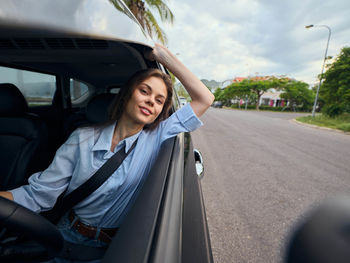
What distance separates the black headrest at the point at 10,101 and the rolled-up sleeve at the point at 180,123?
1.41m

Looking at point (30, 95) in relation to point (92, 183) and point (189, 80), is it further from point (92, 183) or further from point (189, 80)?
point (189, 80)

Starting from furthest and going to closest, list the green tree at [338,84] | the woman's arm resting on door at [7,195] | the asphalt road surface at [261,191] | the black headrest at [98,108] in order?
the green tree at [338,84], the black headrest at [98,108], the asphalt road surface at [261,191], the woman's arm resting on door at [7,195]

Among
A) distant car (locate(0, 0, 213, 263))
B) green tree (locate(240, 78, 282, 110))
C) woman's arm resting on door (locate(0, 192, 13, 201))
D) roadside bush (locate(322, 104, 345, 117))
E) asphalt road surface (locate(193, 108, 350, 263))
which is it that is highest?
green tree (locate(240, 78, 282, 110))

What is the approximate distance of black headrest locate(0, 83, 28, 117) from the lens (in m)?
1.59

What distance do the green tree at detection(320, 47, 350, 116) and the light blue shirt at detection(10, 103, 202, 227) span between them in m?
18.5

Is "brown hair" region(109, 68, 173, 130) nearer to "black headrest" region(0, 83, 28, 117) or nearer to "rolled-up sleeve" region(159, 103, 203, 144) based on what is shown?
"rolled-up sleeve" region(159, 103, 203, 144)

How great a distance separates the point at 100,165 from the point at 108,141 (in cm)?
16

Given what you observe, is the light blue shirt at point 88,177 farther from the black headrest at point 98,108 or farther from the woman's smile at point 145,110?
the black headrest at point 98,108

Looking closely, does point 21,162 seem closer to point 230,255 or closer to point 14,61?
point 14,61

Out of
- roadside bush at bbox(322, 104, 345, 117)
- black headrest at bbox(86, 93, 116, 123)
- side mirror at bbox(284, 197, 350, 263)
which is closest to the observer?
side mirror at bbox(284, 197, 350, 263)

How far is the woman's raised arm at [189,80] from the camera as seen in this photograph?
134 centimetres

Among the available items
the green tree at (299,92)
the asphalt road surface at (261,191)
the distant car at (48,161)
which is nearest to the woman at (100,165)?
the distant car at (48,161)

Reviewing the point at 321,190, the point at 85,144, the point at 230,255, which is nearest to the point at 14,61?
the point at 85,144

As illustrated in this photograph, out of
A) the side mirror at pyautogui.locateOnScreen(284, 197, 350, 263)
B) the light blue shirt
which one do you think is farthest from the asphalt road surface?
the light blue shirt
